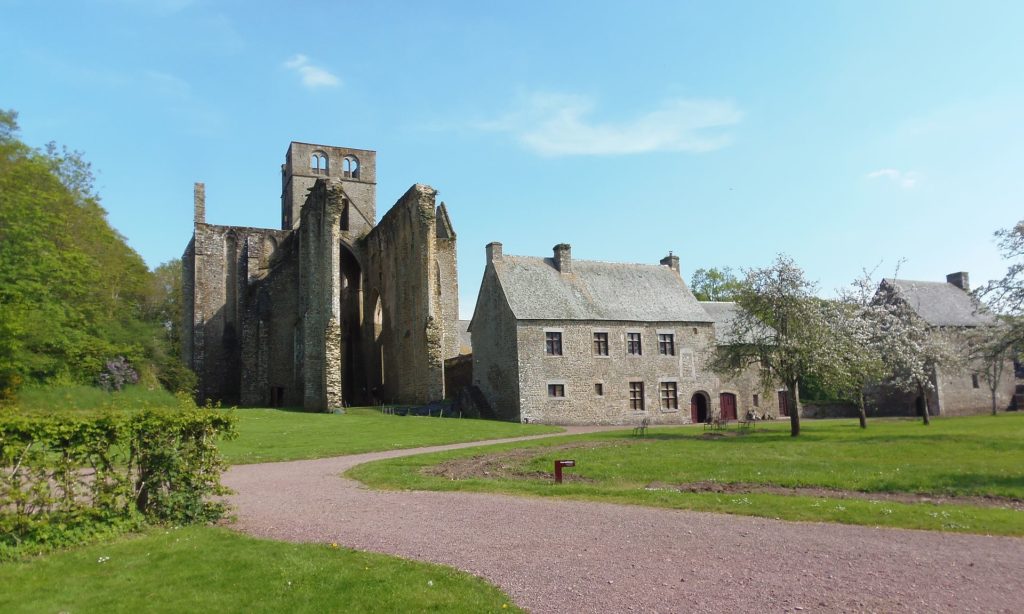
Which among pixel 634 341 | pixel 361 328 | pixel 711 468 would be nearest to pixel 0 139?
pixel 361 328

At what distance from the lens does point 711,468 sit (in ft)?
49.1

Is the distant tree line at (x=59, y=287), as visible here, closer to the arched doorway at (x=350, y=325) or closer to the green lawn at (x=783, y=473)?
the arched doorway at (x=350, y=325)

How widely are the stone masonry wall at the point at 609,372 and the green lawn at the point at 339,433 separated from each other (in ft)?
15.2

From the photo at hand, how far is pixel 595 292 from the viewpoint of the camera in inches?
1426

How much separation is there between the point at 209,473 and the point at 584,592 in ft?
19.3

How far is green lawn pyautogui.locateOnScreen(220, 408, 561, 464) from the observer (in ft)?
61.5

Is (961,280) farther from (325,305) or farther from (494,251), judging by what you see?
(325,305)

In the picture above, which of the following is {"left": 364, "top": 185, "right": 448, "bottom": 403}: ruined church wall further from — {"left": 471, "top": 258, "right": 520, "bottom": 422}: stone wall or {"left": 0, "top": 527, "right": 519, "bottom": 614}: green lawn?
{"left": 0, "top": 527, "right": 519, "bottom": 614}: green lawn

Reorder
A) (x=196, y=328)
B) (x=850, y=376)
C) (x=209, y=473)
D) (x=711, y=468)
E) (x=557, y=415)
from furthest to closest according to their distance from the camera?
(x=196, y=328) < (x=557, y=415) < (x=850, y=376) < (x=711, y=468) < (x=209, y=473)

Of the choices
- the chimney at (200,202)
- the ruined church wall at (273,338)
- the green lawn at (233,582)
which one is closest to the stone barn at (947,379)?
the ruined church wall at (273,338)

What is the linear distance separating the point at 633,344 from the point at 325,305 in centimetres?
1645

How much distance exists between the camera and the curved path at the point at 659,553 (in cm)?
612

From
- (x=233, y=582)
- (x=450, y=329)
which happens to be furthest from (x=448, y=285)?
(x=233, y=582)

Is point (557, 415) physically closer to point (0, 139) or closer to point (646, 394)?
point (646, 394)
